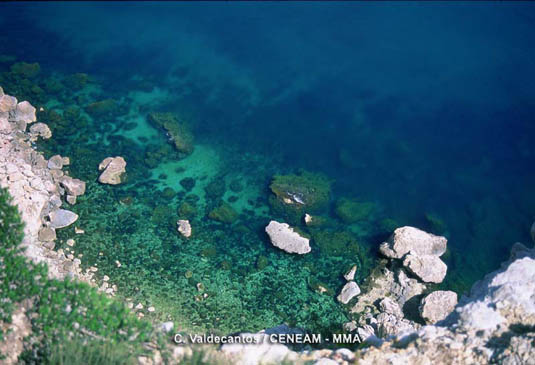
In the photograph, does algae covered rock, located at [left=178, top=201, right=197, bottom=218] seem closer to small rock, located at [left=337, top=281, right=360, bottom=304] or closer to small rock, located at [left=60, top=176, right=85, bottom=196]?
small rock, located at [left=60, top=176, right=85, bottom=196]

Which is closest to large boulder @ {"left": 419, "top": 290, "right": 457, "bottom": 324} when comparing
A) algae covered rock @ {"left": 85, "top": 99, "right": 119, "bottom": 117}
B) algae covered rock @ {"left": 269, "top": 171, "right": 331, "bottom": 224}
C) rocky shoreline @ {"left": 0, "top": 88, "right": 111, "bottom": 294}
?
algae covered rock @ {"left": 269, "top": 171, "right": 331, "bottom": 224}

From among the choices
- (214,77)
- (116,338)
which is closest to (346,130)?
(214,77)

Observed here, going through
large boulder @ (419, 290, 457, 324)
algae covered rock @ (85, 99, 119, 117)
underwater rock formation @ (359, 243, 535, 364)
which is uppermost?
underwater rock formation @ (359, 243, 535, 364)

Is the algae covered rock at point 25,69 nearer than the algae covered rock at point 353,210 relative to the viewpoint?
No

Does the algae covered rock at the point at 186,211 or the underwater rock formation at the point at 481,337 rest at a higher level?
the underwater rock formation at the point at 481,337

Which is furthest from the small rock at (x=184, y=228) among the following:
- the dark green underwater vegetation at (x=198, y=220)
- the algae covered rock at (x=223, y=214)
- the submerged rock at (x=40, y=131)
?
the submerged rock at (x=40, y=131)

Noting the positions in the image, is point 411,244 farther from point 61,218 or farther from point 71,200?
point 71,200

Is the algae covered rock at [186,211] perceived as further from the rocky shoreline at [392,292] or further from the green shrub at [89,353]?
the green shrub at [89,353]

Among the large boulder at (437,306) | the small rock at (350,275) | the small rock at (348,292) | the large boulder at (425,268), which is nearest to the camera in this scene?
the large boulder at (437,306)
